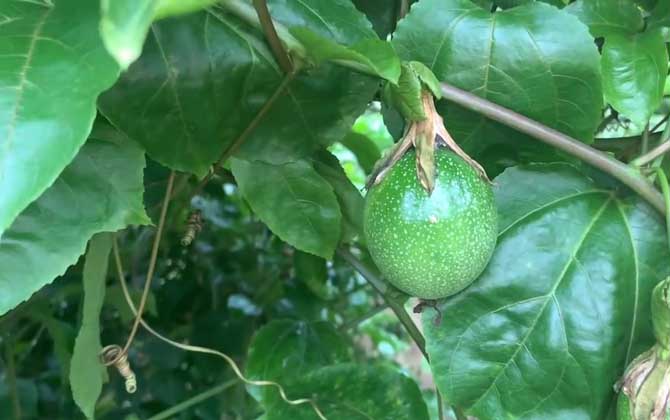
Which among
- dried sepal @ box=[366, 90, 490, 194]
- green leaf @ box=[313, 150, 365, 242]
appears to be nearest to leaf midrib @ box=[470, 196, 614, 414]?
dried sepal @ box=[366, 90, 490, 194]

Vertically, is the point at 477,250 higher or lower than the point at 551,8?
lower

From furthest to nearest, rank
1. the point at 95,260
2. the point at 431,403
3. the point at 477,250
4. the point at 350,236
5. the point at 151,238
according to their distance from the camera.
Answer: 1. the point at 431,403
2. the point at 151,238
3. the point at 350,236
4. the point at 95,260
5. the point at 477,250

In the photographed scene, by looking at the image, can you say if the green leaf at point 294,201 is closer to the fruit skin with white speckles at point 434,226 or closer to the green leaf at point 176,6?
the fruit skin with white speckles at point 434,226

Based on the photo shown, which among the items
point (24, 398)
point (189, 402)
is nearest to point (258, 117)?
point (189, 402)

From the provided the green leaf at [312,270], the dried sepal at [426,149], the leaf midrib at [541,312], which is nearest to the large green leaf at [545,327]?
the leaf midrib at [541,312]

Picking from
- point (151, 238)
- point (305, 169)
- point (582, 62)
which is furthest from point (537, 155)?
point (151, 238)

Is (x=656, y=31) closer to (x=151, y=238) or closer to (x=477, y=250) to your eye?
(x=477, y=250)
